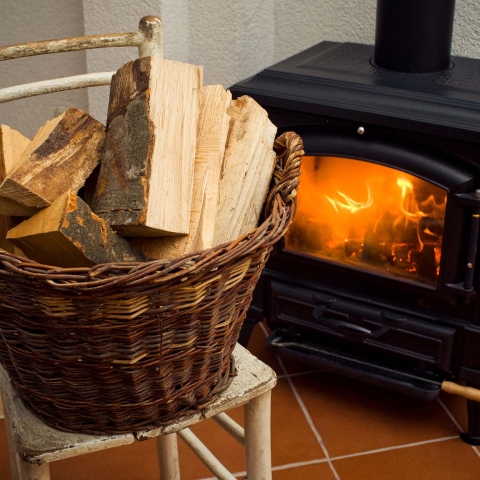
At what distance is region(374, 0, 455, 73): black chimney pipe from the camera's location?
1.59 meters

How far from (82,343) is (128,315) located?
0.25 feet

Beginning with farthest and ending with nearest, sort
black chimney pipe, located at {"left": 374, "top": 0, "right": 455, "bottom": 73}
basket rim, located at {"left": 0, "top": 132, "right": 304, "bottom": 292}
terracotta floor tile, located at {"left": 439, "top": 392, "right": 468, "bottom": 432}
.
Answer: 1. terracotta floor tile, located at {"left": 439, "top": 392, "right": 468, "bottom": 432}
2. black chimney pipe, located at {"left": 374, "top": 0, "right": 455, "bottom": 73}
3. basket rim, located at {"left": 0, "top": 132, "right": 304, "bottom": 292}

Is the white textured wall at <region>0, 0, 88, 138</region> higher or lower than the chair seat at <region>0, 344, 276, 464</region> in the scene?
higher

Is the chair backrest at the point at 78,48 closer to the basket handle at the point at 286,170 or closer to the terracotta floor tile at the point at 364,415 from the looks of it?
the basket handle at the point at 286,170

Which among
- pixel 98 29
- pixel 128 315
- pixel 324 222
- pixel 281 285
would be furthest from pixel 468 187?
pixel 98 29

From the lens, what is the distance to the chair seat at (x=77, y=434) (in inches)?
36.9

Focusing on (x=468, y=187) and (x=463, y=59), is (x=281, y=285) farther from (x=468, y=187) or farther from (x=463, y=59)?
(x=463, y=59)

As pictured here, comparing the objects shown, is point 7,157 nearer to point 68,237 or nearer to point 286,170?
point 68,237

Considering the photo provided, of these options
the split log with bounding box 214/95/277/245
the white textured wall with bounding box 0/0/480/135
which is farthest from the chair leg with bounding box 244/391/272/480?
the white textured wall with bounding box 0/0/480/135

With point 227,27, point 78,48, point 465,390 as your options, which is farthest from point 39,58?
point 465,390

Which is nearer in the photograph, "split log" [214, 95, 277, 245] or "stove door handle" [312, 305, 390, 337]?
"split log" [214, 95, 277, 245]

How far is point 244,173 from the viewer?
1.03 meters

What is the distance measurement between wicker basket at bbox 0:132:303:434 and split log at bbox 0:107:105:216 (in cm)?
14

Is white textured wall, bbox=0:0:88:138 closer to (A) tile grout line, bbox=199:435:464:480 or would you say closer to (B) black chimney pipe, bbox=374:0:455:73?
(B) black chimney pipe, bbox=374:0:455:73
